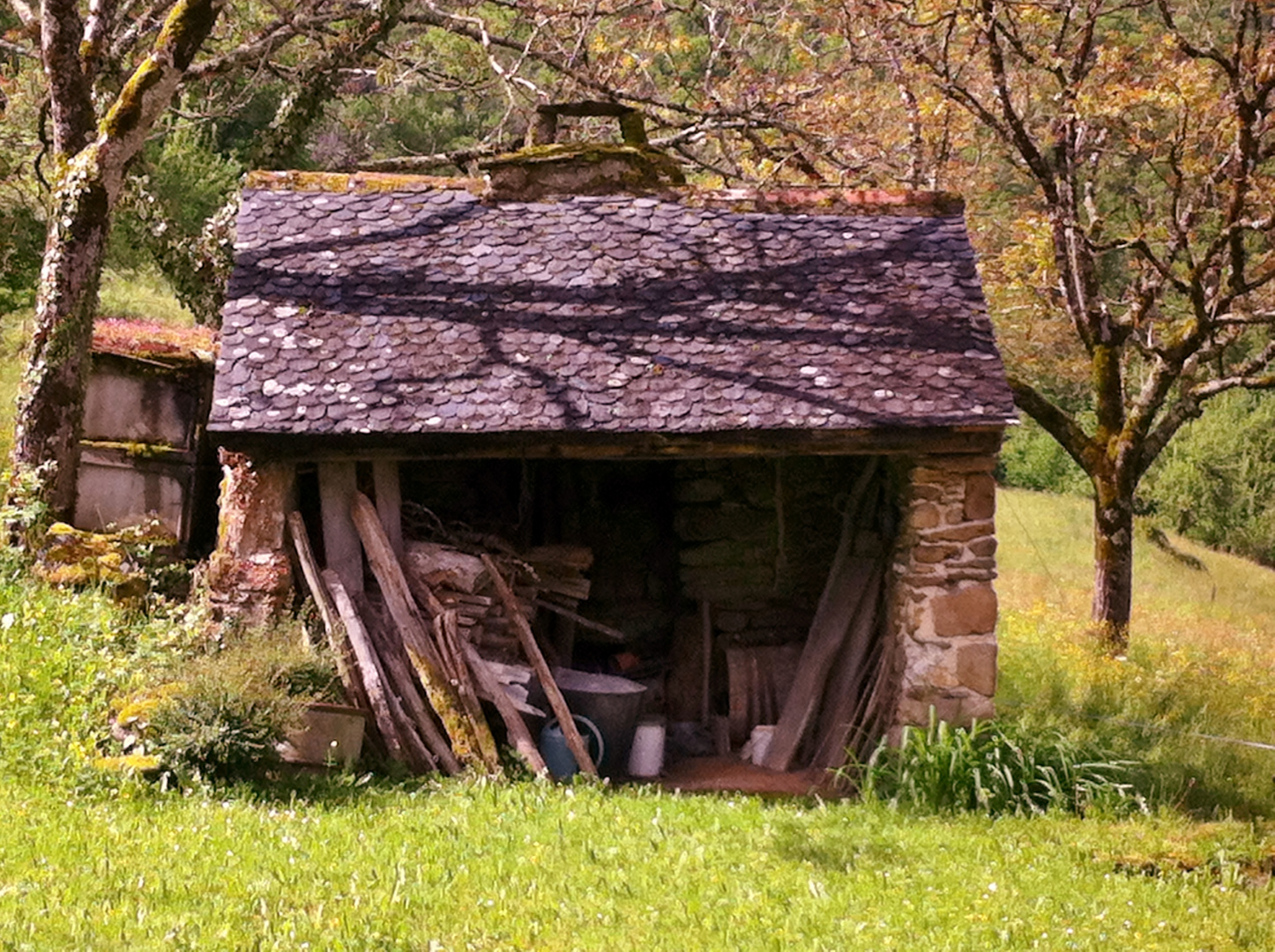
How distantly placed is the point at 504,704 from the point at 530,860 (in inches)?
111

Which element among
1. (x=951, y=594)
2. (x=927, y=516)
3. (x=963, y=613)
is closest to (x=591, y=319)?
(x=927, y=516)

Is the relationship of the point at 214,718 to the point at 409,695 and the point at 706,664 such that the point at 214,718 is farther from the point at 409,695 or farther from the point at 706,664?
the point at 706,664

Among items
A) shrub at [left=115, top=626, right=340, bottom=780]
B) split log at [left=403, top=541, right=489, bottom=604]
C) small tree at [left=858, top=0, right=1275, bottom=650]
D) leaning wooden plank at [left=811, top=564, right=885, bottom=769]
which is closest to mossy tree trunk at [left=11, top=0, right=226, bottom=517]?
split log at [left=403, top=541, right=489, bottom=604]

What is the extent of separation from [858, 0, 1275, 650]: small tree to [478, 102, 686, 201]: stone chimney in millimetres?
2766

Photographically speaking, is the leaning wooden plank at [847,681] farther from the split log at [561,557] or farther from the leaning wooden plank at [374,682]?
the leaning wooden plank at [374,682]

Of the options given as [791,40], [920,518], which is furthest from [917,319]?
[791,40]

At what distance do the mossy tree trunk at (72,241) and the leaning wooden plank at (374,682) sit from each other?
3102mm

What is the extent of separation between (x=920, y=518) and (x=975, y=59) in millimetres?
7517

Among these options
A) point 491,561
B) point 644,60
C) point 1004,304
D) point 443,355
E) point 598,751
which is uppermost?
point 644,60

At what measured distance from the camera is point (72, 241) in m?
10.9

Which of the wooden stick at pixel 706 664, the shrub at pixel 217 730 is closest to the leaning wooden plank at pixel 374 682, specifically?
the shrub at pixel 217 730

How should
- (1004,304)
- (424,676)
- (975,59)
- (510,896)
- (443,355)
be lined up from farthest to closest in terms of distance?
(1004,304)
(975,59)
(443,355)
(424,676)
(510,896)

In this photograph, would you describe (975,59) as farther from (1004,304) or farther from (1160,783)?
(1160,783)

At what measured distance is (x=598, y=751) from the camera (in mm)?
10055
